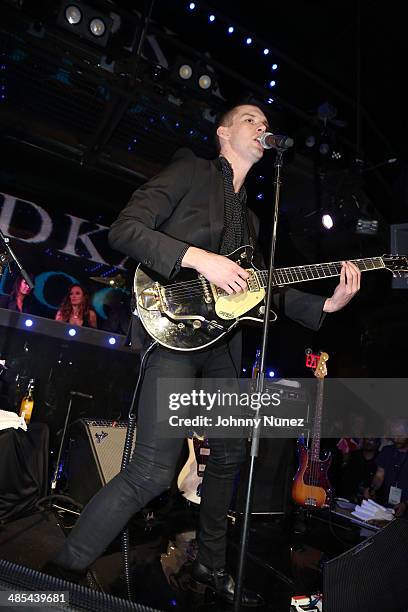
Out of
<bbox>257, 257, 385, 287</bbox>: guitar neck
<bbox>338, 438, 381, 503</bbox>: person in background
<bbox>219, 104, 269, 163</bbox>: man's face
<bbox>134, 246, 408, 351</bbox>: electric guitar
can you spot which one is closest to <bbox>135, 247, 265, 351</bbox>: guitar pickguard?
<bbox>134, 246, 408, 351</bbox>: electric guitar

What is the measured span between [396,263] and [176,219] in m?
1.54

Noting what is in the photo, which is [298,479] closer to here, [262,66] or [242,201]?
[242,201]

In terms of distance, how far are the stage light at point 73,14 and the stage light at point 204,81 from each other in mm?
1586

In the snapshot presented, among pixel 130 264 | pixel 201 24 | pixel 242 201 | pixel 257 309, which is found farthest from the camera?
pixel 130 264

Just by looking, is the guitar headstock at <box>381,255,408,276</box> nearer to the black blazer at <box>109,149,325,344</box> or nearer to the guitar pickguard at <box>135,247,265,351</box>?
the black blazer at <box>109,149,325,344</box>

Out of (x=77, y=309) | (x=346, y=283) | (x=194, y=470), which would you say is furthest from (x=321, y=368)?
(x=77, y=309)

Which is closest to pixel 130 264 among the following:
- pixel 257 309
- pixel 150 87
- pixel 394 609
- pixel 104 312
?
pixel 104 312

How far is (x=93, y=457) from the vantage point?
12.7 feet

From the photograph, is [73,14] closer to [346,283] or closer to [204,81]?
[204,81]

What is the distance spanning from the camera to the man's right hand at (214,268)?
214cm

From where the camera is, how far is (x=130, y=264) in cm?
836

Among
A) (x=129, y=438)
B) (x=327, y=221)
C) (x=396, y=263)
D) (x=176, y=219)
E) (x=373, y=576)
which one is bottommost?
(x=373, y=576)

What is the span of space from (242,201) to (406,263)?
1183 mm

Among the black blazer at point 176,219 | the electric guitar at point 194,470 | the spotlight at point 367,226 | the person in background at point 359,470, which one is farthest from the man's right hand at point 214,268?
the person in background at point 359,470
